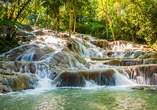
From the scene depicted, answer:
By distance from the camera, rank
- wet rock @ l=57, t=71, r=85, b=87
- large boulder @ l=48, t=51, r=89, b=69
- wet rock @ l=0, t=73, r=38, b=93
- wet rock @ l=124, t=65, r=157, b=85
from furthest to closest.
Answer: large boulder @ l=48, t=51, r=89, b=69 < wet rock @ l=124, t=65, r=157, b=85 < wet rock @ l=57, t=71, r=85, b=87 < wet rock @ l=0, t=73, r=38, b=93

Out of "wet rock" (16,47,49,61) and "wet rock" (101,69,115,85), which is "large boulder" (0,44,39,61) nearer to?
"wet rock" (16,47,49,61)

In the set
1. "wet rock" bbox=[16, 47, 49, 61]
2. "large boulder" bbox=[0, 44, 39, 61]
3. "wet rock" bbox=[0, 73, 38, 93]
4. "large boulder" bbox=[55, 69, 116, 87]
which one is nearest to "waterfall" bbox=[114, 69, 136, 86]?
"large boulder" bbox=[55, 69, 116, 87]

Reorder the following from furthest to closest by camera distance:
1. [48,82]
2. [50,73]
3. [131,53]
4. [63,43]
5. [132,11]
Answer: [132,11] → [131,53] → [63,43] → [50,73] → [48,82]

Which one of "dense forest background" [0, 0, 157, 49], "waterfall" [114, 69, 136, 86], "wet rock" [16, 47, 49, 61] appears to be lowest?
"waterfall" [114, 69, 136, 86]

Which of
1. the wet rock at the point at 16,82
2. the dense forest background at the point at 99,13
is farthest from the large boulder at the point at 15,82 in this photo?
the dense forest background at the point at 99,13

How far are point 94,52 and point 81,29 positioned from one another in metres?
16.0

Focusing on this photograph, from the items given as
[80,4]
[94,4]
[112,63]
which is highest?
[94,4]

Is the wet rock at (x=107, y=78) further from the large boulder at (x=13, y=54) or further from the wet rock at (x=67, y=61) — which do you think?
the large boulder at (x=13, y=54)

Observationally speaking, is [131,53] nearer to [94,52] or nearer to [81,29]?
[94,52]

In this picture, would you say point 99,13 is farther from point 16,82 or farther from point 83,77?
point 16,82

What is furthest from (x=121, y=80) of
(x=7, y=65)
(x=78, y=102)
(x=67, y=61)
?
(x=7, y=65)

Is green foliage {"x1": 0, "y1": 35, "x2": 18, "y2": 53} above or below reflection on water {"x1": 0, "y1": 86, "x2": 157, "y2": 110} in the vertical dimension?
above

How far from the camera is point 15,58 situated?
31.9ft

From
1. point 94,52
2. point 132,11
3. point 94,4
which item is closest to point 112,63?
point 94,52
